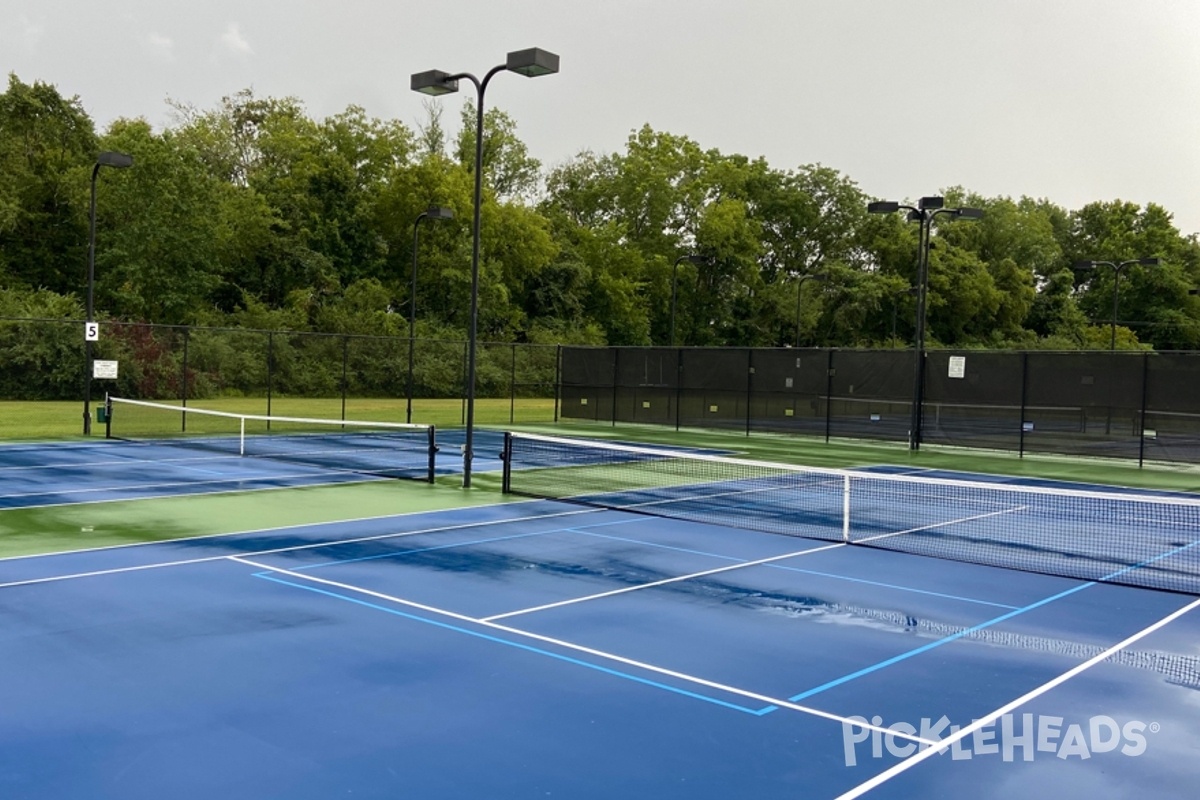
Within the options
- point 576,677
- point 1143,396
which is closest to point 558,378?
point 1143,396

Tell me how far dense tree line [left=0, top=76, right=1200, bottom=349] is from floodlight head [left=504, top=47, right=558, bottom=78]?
3418 centimetres

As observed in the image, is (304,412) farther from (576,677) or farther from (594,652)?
A: (576,677)

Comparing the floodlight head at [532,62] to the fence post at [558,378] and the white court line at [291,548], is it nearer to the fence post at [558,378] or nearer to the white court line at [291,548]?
the white court line at [291,548]

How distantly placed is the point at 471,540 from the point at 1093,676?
686cm

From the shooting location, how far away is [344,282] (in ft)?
193

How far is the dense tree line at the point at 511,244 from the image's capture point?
50188 mm

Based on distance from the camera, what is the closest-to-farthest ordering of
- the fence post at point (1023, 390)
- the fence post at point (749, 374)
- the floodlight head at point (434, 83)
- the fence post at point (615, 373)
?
the floodlight head at point (434, 83)
the fence post at point (1023, 390)
the fence post at point (749, 374)
the fence post at point (615, 373)

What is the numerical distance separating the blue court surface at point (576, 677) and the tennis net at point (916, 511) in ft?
3.87

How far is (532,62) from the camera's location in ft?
48.7

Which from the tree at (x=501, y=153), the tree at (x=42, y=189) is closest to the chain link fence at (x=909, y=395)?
the tree at (x=42, y=189)

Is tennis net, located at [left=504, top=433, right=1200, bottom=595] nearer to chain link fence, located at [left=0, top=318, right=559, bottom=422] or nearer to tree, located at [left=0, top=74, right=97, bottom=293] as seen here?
chain link fence, located at [left=0, top=318, right=559, bottom=422]

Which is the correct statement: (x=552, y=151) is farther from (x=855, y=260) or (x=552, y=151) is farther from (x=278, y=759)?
(x=278, y=759)

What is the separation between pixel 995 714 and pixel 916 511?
9.38 m

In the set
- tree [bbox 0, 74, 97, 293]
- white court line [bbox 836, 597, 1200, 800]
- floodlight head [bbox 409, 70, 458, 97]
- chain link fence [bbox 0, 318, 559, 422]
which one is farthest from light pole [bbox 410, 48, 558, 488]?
tree [bbox 0, 74, 97, 293]
